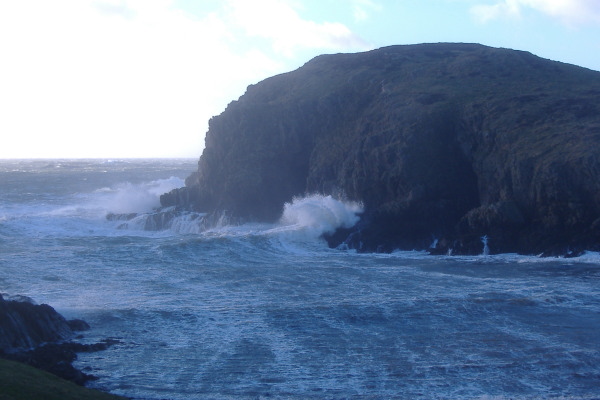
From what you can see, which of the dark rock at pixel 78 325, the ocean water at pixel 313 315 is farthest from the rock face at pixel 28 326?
the ocean water at pixel 313 315

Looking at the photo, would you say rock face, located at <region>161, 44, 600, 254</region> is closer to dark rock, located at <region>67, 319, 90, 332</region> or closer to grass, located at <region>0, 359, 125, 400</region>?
dark rock, located at <region>67, 319, 90, 332</region>

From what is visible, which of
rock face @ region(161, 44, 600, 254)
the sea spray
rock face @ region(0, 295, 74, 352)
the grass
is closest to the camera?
the grass

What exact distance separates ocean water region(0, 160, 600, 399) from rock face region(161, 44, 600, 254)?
2.10 meters

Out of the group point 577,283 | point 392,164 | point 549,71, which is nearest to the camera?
point 577,283

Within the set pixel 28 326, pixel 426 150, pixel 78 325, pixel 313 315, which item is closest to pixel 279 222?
pixel 426 150

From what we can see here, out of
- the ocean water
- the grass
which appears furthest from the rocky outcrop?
the grass

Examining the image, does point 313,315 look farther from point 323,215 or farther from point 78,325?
point 323,215

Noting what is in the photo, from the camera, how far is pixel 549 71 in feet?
150

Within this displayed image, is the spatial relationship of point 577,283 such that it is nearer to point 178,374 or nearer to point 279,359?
point 279,359

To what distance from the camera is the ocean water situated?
14141mm

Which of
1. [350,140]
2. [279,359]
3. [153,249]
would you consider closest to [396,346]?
[279,359]

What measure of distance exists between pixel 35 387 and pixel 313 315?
29.6ft

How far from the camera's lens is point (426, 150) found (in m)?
36.5

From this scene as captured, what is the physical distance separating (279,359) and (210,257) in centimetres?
1483
